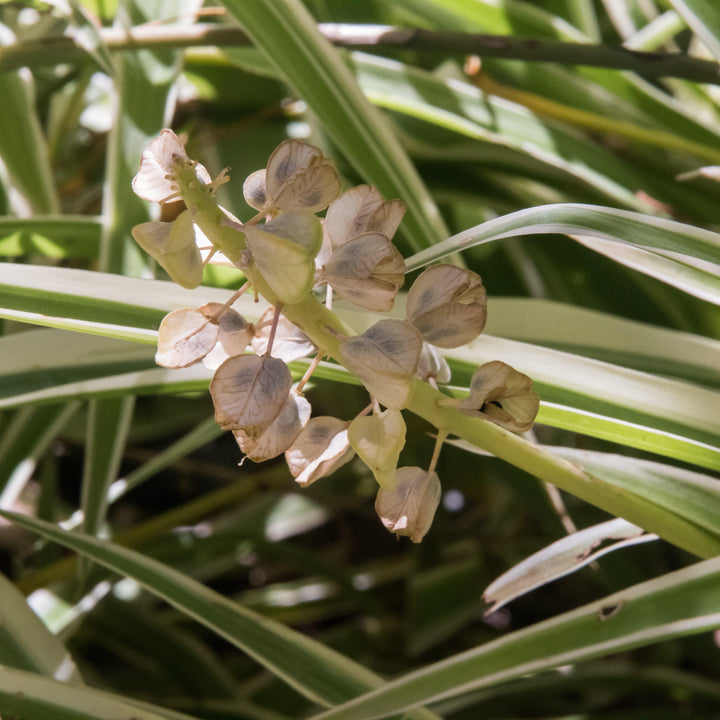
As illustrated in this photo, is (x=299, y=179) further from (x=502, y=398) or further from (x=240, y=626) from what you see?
(x=240, y=626)

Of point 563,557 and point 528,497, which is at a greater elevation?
point 563,557

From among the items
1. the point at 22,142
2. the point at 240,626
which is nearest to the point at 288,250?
the point at 240,626

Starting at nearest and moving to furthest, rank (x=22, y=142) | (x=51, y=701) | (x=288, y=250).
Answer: (x=288, y=250) → (x=51, y=701) → (x=22, y=142)

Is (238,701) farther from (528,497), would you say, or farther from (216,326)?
(216,326)

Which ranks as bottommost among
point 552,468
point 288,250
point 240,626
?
point 240,626

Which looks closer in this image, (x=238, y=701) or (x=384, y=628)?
(x=238, y=701)

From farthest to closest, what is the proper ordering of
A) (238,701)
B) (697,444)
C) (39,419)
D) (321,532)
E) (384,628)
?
(321,532), (384,628), (238,701), (39,419), (697,444)

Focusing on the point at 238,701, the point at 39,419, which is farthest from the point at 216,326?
the point at 238,701

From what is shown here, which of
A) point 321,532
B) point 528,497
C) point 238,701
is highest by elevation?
point 528,497

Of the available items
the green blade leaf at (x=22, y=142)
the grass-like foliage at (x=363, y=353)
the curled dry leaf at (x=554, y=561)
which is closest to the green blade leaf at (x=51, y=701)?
the grass-like foliage at (x=363, y=353)
